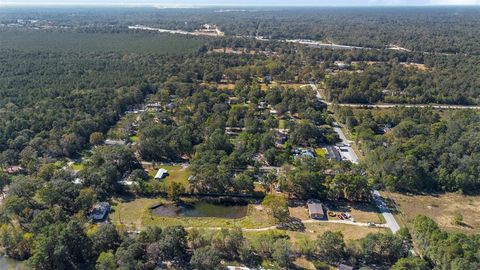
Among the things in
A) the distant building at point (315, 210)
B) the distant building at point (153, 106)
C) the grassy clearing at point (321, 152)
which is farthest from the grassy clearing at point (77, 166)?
the grassy clearing at point (321, 152)

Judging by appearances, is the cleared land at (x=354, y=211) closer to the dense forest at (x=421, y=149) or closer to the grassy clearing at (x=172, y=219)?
the grassy clearing at (x=172, y=219)

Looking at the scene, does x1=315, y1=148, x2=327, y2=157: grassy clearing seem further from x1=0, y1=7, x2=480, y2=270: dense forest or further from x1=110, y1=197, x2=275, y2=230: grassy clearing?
x1=110, y1=197, x2=275, y2=230: grassy clearing

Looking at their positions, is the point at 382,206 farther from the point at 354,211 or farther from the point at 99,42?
the point at 99,42

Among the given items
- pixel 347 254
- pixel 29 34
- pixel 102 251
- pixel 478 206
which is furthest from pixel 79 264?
pixel 29 34

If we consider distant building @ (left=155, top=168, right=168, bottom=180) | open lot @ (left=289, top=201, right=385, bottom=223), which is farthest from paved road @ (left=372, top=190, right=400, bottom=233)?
distant building @ (left=155, top=168, right=168, bottom=180)

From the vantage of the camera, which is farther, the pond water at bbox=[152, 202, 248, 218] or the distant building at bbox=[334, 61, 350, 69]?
the distant building at bbox=[334, 61, 350, 69]

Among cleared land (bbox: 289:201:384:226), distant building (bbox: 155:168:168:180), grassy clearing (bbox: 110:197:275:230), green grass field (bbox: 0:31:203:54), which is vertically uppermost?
green grass field (bbox: 0:31:203:54)

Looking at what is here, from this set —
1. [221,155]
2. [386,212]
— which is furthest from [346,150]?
[221,155]
